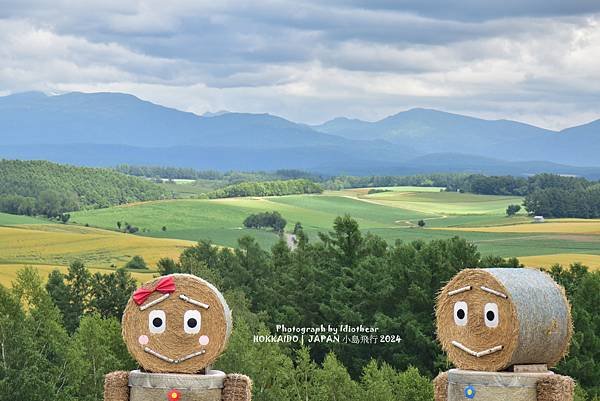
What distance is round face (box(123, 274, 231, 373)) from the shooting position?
18359 mm

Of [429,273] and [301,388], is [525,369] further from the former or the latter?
[429,273]

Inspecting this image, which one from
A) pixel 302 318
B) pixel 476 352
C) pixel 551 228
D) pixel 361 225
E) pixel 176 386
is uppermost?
pixel 476 352

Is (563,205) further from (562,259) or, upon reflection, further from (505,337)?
(505,337)

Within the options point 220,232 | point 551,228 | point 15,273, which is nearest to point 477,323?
point 15,273

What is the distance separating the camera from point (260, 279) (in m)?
84.9

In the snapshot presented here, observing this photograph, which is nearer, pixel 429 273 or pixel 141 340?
pixel 141 340

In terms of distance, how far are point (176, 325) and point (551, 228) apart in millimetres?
130971

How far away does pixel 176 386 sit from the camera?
711 inches

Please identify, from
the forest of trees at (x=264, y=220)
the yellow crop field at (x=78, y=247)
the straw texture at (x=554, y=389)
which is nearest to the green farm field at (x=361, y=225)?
the forest of trees at (x=264, y=220)

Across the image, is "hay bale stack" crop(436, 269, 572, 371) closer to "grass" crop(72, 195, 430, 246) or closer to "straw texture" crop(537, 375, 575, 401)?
"straw texture" crop(537, 375, 575, 401)

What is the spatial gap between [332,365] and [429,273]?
22.6 meters

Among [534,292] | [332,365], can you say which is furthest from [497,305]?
[332,365]

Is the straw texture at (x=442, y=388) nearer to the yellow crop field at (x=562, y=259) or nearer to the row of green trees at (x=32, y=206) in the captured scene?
the yellow crop field at (x=562, y=259)

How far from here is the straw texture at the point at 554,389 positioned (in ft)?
57.5
